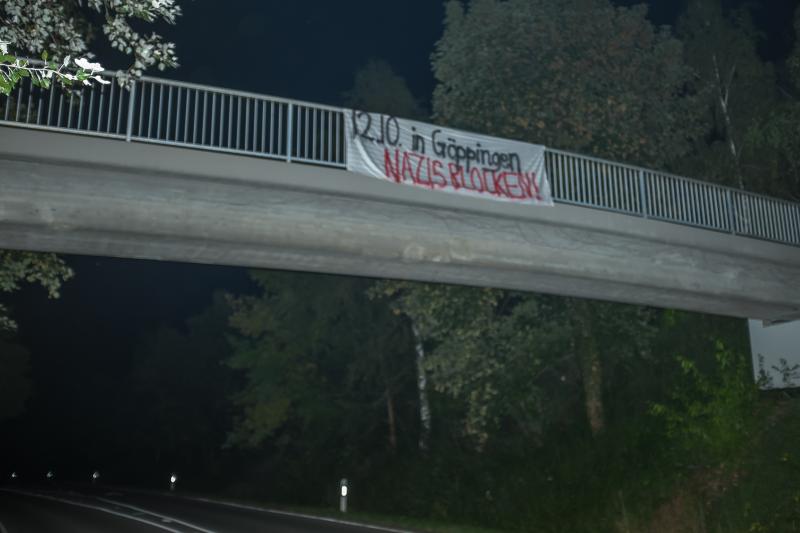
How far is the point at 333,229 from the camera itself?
13.1 m

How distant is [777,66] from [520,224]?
20.7 meters

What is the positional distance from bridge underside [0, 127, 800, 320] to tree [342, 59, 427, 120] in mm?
14361

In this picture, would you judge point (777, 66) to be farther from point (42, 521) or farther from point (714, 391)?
point (42, 521)

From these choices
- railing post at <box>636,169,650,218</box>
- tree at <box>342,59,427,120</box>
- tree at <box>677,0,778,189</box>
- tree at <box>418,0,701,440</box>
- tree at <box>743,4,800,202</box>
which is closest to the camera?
railing post at <box>636,169,650,218</box>

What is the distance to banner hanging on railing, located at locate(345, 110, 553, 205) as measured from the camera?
45.1ft

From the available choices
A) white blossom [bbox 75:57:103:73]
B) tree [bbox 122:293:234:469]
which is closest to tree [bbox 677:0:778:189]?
white blossom [bbox 75:57:103:73]

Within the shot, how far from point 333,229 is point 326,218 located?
0.23 meters

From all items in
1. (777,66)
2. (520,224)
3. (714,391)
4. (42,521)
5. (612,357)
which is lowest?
(42,521)

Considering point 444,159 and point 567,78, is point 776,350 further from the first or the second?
point 444,159

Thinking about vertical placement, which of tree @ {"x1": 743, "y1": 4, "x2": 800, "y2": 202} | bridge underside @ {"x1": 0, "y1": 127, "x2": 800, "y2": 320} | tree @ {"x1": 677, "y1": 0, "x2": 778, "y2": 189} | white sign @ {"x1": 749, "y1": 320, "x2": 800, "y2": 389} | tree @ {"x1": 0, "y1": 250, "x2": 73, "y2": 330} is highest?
tree @ {"x1": 677, "y1": 0, "x2": 778, "y2": 189}

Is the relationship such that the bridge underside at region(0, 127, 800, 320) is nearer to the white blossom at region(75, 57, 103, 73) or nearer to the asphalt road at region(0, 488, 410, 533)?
the white blossom at region(75, 57, 103, 73)

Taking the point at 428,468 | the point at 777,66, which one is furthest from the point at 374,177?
the point at 777,66

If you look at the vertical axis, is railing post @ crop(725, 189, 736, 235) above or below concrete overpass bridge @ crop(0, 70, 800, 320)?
above

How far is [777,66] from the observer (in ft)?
97.3
